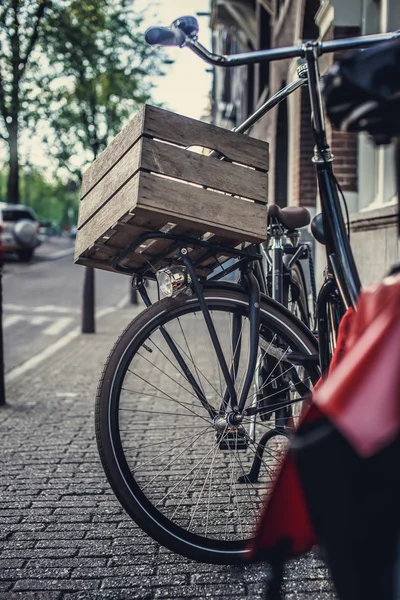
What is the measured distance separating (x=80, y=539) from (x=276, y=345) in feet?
3.44

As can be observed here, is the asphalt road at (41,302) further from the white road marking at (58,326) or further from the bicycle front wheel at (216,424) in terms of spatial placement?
the bicycle front wheel at (216,424)

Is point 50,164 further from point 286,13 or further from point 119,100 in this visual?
point 286,13

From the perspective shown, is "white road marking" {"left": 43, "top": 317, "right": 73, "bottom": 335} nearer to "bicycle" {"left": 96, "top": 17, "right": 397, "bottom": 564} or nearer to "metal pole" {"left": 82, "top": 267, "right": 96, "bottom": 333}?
"metal pole" {"left": 82, "top": 267, "right": 96, "bottom": 333}

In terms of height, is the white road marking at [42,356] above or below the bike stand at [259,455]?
below

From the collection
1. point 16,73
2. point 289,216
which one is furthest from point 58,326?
point 16,73

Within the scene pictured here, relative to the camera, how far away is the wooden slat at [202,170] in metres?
2.44

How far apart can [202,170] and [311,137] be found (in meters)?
8.01

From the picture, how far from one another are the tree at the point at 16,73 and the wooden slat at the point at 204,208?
863 inches

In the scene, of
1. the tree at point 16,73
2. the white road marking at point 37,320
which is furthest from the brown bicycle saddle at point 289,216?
the tree at point 16,73

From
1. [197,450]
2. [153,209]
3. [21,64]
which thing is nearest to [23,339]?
[197,450]

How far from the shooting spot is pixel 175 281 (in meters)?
2.66

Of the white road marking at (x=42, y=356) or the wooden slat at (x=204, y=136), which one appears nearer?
the wooden slat at (x=204, y=136)

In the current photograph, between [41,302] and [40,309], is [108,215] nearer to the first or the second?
[40,309]

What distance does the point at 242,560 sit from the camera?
2.60 metres
